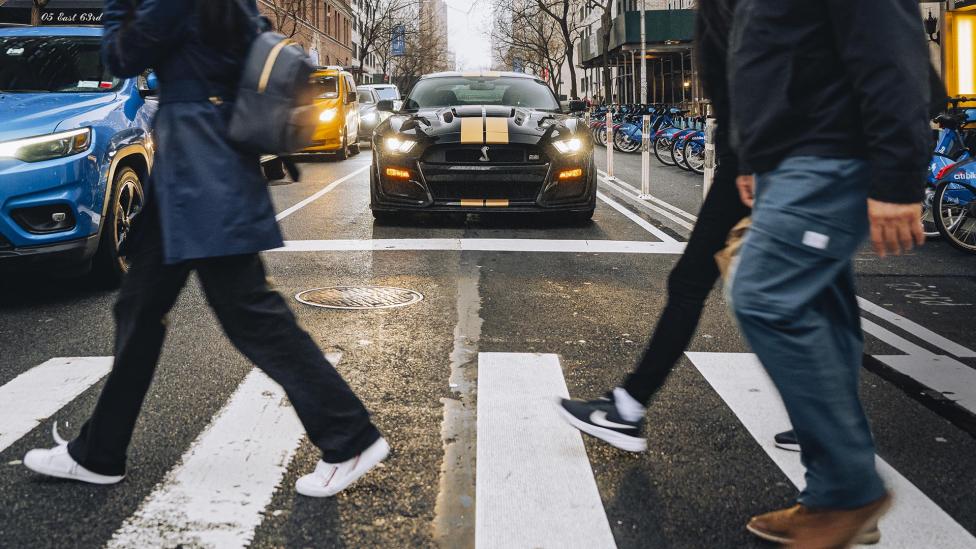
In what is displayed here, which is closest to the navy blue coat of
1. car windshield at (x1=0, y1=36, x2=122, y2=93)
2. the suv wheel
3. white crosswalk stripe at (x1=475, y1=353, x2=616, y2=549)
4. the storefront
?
white crosswalk stripe at (x1=475, y1=353, x2=616, y2=549)

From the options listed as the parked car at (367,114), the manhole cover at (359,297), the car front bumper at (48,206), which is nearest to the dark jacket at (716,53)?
the manhole cover at (359,297)

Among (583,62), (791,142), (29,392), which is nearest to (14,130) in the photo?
(29,392)

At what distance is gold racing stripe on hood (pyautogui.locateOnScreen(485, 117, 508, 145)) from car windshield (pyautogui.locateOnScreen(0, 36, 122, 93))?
11.4 feet

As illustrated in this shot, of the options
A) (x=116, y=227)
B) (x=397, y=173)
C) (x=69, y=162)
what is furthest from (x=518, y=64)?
(x=69, y=162)

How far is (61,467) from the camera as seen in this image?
3104mm

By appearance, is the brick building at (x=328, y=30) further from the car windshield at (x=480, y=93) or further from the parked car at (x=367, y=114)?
the car windshield at (x=480, y=93)

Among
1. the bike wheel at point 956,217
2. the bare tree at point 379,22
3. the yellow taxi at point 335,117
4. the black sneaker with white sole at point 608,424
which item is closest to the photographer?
the black sneaker with white sole at point 608,424

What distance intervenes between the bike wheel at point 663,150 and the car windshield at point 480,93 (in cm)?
1030

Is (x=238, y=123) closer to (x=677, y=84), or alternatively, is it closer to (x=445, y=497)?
(x=445, y=497)

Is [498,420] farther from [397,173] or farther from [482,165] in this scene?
[397,173]

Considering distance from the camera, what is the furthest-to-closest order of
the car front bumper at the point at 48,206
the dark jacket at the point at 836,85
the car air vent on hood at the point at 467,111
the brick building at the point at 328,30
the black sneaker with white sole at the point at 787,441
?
the brick building at the point at 328,30
the car air vent on hood at the point at 467,111
the car front bumper at the point at 48,206
the black sneaker with white sole at the point at 787,441
the dark jacket at the point at 836,85

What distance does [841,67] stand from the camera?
7.20 feet

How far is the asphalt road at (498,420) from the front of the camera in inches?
111

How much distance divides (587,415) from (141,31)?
183 cm
